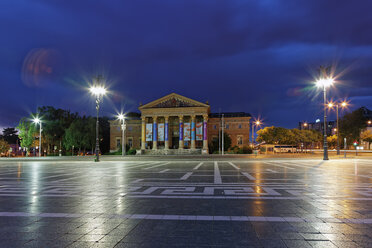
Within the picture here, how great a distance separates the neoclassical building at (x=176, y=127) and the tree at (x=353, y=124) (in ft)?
101

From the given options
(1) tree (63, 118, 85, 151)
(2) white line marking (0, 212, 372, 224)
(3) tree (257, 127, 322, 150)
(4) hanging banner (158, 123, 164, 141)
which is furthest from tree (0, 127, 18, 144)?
(2) white line marking (0, 212, 372, 224)

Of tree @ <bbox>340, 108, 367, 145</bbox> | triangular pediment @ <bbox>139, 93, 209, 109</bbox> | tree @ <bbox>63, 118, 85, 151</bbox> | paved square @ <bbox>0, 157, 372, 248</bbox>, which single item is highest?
triangular pediment @ <bbox>139, 93, 209, 109</bbox>

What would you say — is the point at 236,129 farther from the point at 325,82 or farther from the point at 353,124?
the point at 325,82

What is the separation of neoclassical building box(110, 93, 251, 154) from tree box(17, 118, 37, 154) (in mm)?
24495

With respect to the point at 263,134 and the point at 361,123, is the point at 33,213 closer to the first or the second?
the point at 263,134

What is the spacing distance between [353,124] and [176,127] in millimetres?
54482

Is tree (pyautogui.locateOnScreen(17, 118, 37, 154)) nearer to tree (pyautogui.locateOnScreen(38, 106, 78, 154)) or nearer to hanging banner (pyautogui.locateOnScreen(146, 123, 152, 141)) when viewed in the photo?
tree (pyautogui.locateOnScreen(38, 106, 78, 154))

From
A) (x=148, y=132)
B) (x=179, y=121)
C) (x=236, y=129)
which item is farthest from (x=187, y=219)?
(x=236, y=129)

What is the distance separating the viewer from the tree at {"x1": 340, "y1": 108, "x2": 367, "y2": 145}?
78.2 meters

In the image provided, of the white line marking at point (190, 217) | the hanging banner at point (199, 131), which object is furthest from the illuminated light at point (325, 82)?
the hanging banner at point (199, 131)

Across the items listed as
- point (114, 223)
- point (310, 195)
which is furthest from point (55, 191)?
point (310, 195)

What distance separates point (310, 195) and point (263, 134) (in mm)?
72939

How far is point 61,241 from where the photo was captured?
16.3 feet

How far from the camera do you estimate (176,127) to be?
81625mm
